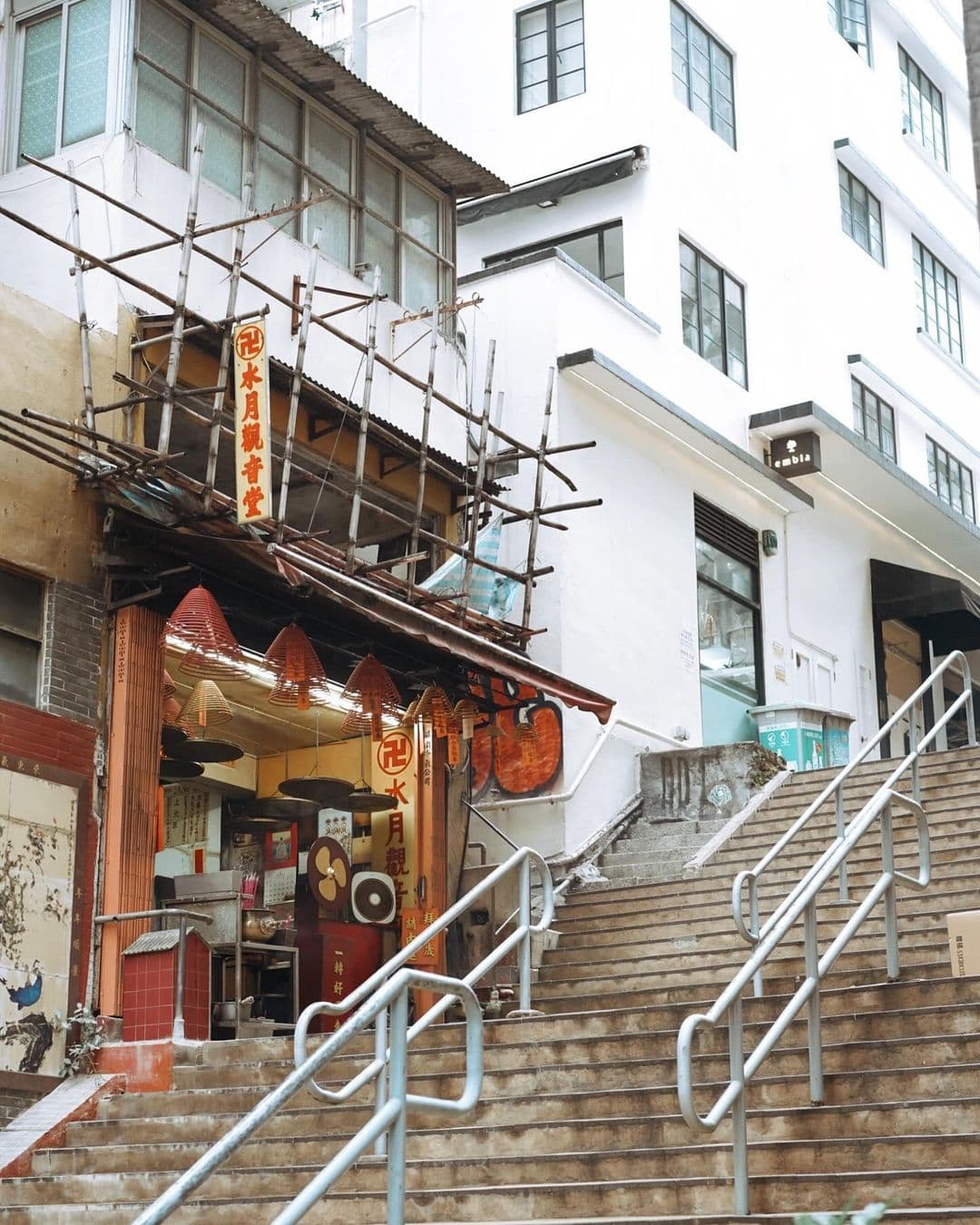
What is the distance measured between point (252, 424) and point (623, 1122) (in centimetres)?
570

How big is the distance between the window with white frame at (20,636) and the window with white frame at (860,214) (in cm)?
1561

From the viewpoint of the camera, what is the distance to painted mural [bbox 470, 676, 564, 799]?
16266 millimetres

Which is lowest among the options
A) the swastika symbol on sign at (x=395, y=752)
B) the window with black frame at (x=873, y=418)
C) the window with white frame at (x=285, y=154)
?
the swastika symbol on sign at (x=395, y=752)

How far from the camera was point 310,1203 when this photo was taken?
19.2 feet

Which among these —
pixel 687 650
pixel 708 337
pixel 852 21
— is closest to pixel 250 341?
pixel 687 650

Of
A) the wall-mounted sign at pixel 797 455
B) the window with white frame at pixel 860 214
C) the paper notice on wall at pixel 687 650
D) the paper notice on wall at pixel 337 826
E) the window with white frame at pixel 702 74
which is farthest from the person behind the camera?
the window with white frame at pixel 860 214

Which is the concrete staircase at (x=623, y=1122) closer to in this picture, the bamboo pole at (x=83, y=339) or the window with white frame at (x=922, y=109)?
the bamboo pole at (x=83, y=339)

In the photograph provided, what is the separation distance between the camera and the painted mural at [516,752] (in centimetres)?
1627

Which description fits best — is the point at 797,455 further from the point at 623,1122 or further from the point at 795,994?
the point at 623,1122

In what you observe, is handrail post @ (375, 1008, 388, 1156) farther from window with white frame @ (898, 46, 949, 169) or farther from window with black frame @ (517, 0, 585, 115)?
window with white frame @ (898, 46, 949, 169)

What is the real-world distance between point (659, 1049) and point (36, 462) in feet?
19.5

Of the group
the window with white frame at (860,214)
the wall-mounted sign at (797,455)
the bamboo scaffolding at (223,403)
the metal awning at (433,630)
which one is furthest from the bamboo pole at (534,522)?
the window with white frame at (860,214)

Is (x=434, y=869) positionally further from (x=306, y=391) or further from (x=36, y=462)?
(x=36, y=462)

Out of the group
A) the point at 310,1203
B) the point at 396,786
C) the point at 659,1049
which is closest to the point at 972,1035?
the point at 659,1049
